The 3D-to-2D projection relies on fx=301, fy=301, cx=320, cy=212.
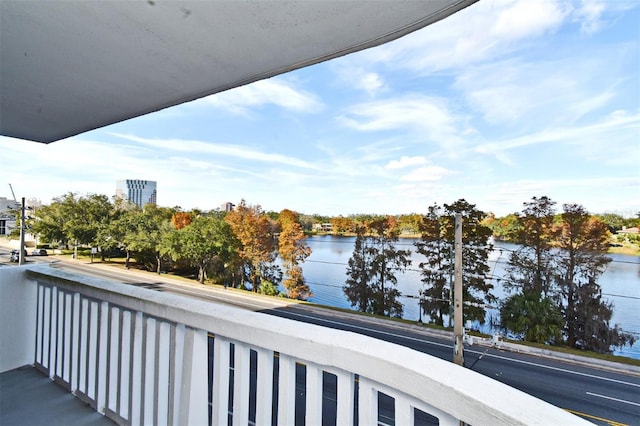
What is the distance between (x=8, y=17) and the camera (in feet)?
2.85

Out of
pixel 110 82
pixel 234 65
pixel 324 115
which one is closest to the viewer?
pixel 234 65

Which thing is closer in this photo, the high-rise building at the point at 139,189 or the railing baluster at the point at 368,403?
the railing baluster at the point at 368,403

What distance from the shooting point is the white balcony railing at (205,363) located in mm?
441

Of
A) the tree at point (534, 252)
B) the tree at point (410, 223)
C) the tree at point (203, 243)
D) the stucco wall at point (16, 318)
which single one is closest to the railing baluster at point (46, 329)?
the stucco wall at point (16, 318)

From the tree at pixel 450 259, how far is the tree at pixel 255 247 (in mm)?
8100

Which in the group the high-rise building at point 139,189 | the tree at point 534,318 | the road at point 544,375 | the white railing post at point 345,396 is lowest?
the road at point 544,375

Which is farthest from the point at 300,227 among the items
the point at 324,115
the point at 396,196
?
the point at 324,115

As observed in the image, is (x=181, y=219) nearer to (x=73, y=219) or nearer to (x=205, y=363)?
(x=73, y=219)

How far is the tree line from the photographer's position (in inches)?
403

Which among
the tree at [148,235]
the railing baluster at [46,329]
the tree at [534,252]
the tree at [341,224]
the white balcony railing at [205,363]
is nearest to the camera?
the white balcony railing at [205,363]

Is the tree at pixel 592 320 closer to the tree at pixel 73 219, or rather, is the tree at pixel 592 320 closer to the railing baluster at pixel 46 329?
the railing baluster at pixel 46 329

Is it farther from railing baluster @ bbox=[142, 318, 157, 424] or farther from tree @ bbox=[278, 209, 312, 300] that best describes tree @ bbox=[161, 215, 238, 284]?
railing baluster @ bbox=[142, 318, 157, 424]

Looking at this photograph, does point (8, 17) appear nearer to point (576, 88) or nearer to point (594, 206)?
point (594, 206)

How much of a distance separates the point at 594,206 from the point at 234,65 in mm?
13571
